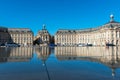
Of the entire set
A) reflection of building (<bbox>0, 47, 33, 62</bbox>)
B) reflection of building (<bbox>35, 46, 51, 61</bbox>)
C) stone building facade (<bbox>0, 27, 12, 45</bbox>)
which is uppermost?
stone building facade (<bbox>0, 27, 12, 45</bbox>)

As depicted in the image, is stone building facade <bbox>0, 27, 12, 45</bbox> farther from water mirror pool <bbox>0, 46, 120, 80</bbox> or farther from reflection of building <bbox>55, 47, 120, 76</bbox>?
water mirror pool <bbox>0, 46, 120, 80</bbox>

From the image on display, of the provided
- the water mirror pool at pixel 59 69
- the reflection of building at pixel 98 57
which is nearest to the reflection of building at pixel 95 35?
the reflection of building at pixel 98 57

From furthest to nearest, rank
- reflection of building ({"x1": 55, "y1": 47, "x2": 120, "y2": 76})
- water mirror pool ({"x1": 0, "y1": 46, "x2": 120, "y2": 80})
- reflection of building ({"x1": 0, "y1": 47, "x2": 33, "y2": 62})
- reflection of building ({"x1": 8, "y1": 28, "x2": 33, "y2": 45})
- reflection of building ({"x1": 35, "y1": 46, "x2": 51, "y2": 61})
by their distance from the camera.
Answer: reflection of building ({"x1": 8, "y1": 28, "x2": 33, "y2": 45}), reflection of building ({"x1": 35, "y1": 46, "x2": 51, "y2": 61}), reflection of building ({"x1": 0, "y1": 47, "x2": 33, "y2": 62}), reflection of building ({"x1": 55, "y1": 47, "x2": 120, "y2": 76}), water mirror pool ({"x1": 0, "y1": 46, "x2": 120, "y2": 80})

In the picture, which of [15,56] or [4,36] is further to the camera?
[4,36]

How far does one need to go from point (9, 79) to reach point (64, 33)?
172 m

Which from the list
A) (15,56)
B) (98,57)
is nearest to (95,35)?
(98,57)

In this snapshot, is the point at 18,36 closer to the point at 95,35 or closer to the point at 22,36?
the point at 22,36

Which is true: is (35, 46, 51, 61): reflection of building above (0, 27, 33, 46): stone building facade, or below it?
below

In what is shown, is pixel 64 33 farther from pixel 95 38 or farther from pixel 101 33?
pixel 101 33

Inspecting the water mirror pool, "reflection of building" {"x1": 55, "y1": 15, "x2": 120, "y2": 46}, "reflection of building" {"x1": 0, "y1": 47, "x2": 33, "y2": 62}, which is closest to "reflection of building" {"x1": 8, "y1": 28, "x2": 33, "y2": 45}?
"reflection of building" {"x1": 55, "y1": 15, "x2": 120, "y2": 46}

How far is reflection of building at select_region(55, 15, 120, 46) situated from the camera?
12512 centimetres

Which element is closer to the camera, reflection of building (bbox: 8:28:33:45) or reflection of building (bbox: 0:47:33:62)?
reflection of building (bbox: 0:47:33:62)

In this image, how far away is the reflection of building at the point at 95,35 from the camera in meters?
125

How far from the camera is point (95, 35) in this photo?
153m
